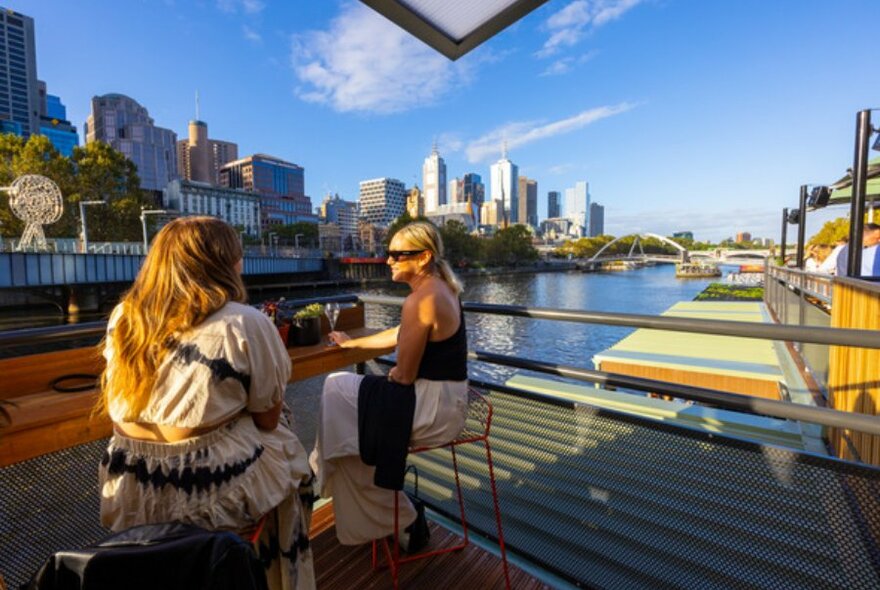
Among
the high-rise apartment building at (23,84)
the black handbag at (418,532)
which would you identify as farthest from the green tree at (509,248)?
the high-rise apartment building at (23,84)

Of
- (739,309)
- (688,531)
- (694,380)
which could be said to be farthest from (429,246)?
(739,309)

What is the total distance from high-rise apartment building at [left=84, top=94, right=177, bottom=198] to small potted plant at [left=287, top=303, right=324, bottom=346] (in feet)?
449

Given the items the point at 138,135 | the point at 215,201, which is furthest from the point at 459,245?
the point at 138,135

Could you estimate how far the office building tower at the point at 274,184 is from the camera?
126 m

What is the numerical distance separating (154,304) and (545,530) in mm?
1898

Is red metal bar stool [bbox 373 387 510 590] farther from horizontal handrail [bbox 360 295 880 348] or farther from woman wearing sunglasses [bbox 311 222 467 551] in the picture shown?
horizontal handrail [bbox 360 295 880 348]

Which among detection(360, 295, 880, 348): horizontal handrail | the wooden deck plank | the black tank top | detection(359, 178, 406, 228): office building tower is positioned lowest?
the wooden deck plank

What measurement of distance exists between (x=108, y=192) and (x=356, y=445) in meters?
45.0

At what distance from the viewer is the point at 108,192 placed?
3662 centimetres

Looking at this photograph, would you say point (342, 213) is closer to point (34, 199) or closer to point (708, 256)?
point (708, 256)

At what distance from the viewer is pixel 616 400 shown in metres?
5.04

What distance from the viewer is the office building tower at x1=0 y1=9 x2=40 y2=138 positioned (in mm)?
97250

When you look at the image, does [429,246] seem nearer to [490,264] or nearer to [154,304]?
[154,304]

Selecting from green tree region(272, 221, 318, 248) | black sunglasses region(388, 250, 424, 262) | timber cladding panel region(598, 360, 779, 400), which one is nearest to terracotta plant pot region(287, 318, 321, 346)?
black sunglasses region(388, 250, 424, 262)
